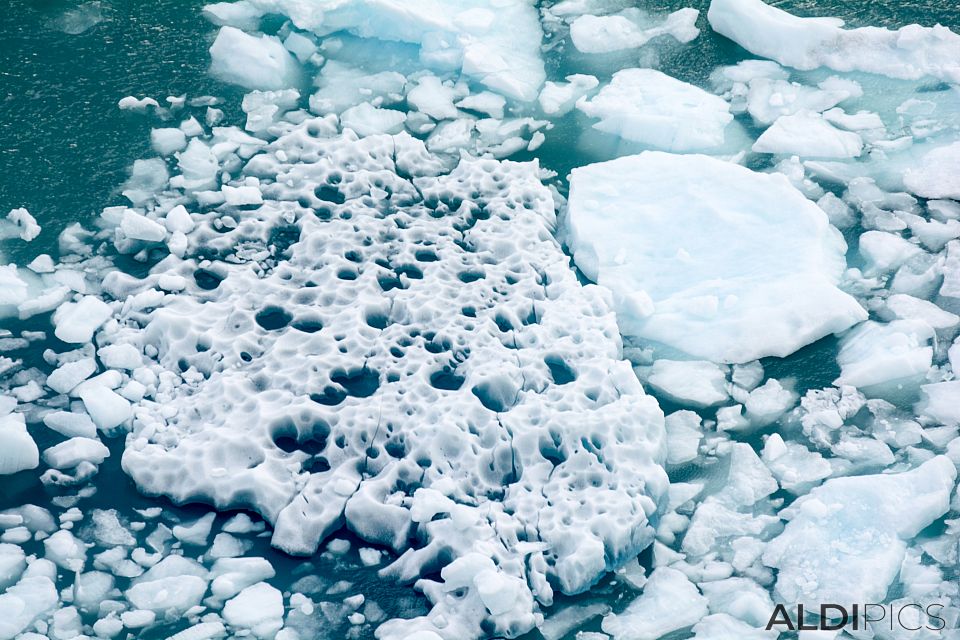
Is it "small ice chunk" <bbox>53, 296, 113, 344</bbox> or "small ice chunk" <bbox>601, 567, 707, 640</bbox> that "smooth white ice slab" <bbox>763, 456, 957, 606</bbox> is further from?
"small ice chunk" <bbox>53, 296, 113, 344</bbox>

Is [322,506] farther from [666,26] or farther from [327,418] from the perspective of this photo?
[666,26]

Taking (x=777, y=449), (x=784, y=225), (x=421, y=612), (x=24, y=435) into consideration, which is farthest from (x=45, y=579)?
(x=784, y=225)

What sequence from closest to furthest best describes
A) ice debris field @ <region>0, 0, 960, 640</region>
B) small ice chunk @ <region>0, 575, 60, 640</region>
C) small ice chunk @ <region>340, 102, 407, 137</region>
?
small ice chunk @ <region>0, 575, 60, 640</region> → ice debris field @ <region>0, 0, 960, 640</region> → small ice chunk @ <region>340, 102, 407, 137</region>

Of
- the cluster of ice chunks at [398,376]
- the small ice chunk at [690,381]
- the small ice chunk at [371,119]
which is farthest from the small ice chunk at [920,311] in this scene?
the small ice chunk at [371,119]

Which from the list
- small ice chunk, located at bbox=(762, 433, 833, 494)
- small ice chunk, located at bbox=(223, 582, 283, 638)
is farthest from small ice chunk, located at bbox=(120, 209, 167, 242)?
small ice chunk, located at bbox=(762, 433, 833, 494)

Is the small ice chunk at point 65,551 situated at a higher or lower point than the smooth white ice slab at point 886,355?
lower

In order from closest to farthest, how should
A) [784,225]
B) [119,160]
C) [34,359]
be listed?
[34,359]
[784,225]
[119,160]

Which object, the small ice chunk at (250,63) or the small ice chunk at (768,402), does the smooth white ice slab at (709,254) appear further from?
the small ice chunk at (250,63)
